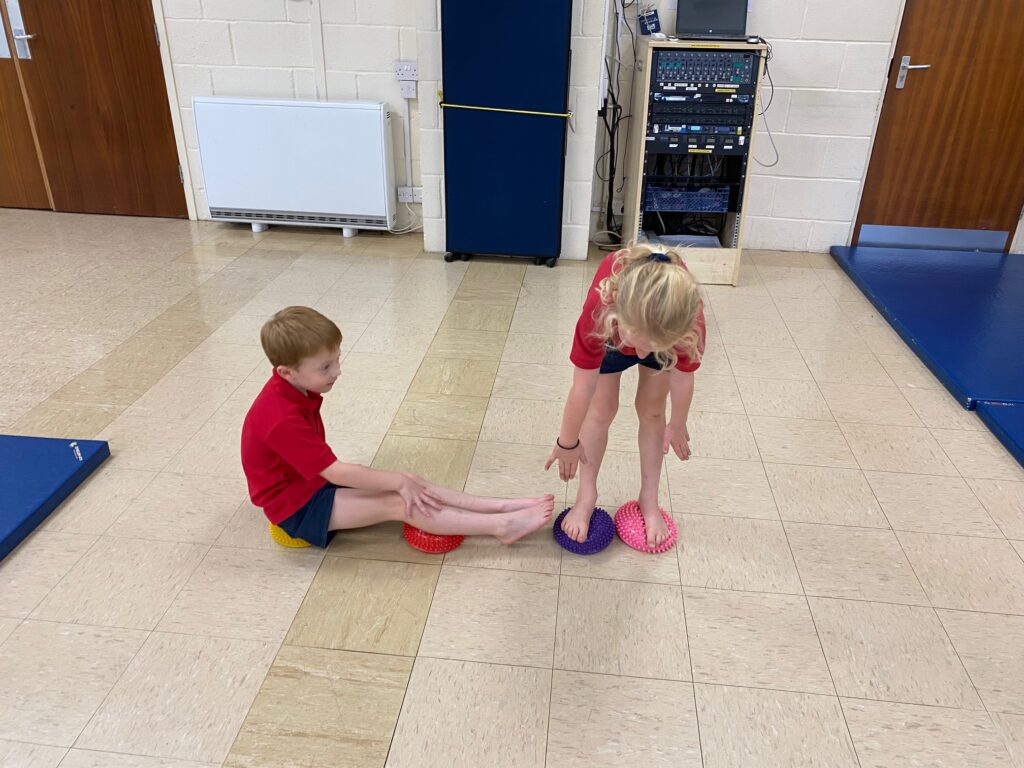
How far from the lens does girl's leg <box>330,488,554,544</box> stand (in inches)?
75.1

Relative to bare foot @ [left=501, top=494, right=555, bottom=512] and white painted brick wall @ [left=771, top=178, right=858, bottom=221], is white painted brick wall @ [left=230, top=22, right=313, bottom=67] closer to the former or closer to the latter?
white painted brick wall @ [left=771, top=178, right=858, bottom=221]

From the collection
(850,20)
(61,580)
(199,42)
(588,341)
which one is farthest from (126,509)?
(850,20)

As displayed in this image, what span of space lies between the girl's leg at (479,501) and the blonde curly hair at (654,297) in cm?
68

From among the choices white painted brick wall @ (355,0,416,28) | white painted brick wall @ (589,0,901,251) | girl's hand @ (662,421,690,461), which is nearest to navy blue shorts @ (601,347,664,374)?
girl's hand @ (662,421,690,461)

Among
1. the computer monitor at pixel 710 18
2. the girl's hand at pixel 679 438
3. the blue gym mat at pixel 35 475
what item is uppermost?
the computer monitor at pixel 710 18

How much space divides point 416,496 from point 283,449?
0.35 metres

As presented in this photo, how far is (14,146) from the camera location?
15.5 feet

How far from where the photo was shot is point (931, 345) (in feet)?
10.1

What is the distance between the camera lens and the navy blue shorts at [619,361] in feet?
5.88

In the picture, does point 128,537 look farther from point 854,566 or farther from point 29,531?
point 854,566

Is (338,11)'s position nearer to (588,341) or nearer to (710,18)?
(710,18)

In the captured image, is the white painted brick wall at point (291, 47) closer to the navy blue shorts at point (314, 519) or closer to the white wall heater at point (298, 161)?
the white wall heater at point (298, 161)

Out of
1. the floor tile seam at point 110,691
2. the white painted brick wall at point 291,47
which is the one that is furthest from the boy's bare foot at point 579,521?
the white painted brick wall at point 291,47

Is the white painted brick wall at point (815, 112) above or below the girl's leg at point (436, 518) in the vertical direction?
above
